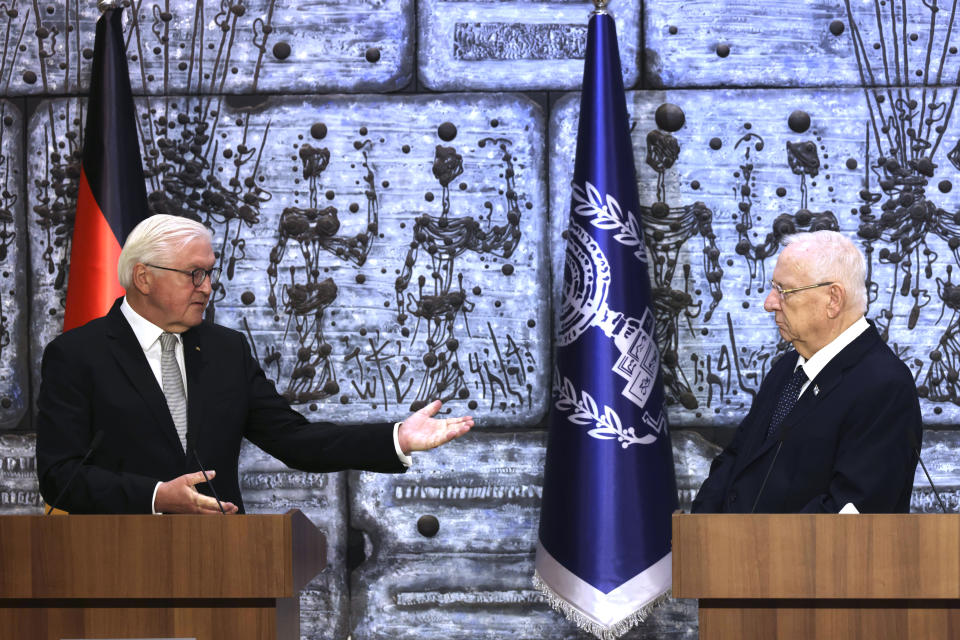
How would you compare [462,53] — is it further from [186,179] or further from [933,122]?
[933,122]

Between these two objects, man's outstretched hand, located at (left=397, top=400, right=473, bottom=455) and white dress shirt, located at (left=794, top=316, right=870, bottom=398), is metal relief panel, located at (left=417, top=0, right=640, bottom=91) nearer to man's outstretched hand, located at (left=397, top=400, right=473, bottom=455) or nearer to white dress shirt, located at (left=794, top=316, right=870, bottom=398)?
white dress shirt, located at (left=794, top=316, right=870, bottom=398)

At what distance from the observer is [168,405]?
9.08 feet

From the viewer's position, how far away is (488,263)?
3916 mm

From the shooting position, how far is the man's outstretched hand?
2.70 metres

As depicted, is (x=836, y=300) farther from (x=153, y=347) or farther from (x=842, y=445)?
(x=153, y=347)

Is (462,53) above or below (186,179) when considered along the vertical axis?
above

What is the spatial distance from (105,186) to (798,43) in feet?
8.74

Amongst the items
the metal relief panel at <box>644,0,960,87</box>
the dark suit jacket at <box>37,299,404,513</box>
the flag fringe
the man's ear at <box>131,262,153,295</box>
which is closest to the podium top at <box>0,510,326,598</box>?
the dark suit jacket at <box>37,299,404,513</box>

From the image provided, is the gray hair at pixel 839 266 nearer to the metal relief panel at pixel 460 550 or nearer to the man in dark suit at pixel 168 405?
the man in dark suit at pixel 168 405

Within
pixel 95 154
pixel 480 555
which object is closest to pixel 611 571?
pixel 480 555

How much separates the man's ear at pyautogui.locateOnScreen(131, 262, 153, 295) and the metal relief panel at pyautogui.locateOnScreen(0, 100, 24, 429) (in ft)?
4.69

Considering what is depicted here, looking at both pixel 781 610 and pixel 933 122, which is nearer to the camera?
pixel 781 610

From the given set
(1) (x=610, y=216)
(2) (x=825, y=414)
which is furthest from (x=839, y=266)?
(1) (x=610, y=216)

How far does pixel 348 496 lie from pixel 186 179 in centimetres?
140
